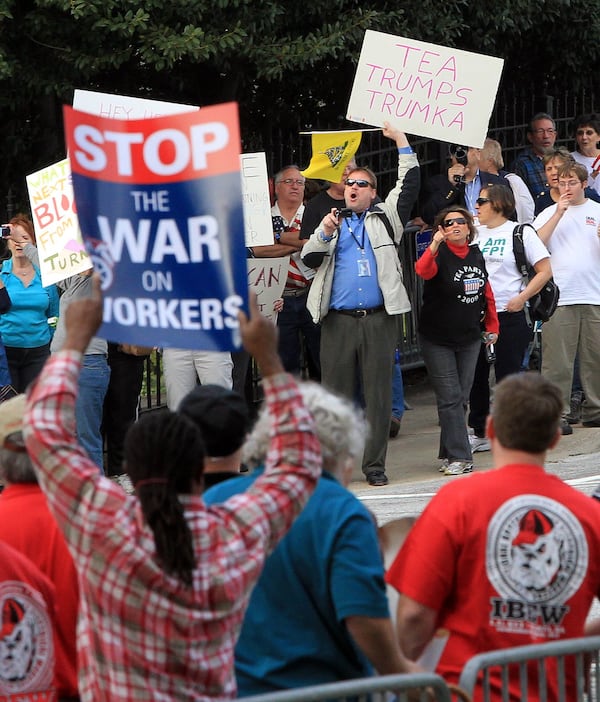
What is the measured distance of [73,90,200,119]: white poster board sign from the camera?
8875mm

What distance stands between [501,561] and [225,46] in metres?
7.58

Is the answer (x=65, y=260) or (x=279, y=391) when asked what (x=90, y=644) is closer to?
(x=279, y=391)

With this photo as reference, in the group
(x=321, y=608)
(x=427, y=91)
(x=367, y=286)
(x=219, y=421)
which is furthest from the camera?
(x=427, y=91)

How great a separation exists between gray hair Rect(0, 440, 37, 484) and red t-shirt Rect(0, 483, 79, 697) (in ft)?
0.22

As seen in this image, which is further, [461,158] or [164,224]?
[461,158]

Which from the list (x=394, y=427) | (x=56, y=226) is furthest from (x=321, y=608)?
(x=394, y=427)

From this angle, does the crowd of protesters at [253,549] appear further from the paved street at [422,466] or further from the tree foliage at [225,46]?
the tree foliage at [225,46]

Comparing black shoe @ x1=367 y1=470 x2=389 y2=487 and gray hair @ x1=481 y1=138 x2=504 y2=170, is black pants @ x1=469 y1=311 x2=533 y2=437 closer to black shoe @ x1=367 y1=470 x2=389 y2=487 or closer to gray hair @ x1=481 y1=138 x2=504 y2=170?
black shoe @ x1=367 y1=470 x2=389 y2=487

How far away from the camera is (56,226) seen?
848 centimetres

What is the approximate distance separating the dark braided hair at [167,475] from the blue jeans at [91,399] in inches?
245

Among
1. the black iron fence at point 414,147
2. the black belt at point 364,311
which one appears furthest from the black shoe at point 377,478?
the black iron fence at point 414,147

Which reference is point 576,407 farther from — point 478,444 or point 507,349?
point 507,349

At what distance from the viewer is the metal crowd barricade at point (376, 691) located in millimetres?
3170

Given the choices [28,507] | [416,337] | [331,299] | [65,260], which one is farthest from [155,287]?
[416,337]
